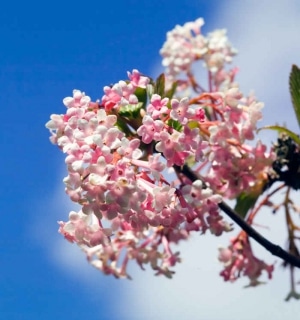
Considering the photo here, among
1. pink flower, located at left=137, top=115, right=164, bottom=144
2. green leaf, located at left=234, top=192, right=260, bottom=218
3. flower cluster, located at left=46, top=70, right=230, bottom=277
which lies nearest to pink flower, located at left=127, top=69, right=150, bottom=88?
flower cluster, located at left=46, top=70, right=230, bottom=277

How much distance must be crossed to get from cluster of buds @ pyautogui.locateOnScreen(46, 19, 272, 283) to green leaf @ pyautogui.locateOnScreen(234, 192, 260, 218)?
180mm

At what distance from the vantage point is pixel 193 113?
2.19m

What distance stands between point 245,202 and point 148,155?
0.93m

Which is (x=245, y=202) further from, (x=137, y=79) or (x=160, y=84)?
(x=137, y=79)

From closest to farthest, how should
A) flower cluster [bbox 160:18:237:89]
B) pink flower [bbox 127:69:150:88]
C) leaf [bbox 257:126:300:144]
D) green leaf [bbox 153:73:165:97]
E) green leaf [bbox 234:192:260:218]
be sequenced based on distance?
pink flower [bbox 127:69:150:88] < green leaf [bbox 153:73:165:97] < leaf [bbox 257:126:300:144] < green leaf [bbox 234:192:260:218] < flower cluster [bbox 160:18:237:89]

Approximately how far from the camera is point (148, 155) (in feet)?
8.21

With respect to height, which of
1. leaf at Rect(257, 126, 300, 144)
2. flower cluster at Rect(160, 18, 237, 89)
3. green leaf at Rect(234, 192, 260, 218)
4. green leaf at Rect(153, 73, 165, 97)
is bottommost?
green leaf at Rect(234, 192, 260, 218)

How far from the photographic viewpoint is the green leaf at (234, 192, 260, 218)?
3.23m

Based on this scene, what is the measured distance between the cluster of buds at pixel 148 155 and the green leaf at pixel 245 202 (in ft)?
0.59

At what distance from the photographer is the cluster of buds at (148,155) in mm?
1963

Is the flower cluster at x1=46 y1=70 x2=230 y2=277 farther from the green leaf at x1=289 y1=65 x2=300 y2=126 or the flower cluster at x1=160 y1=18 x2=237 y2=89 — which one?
the flower cluster at x1=160 y1=18 x2=237 y2=89

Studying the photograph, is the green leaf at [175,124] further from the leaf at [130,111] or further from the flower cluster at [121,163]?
the leaf at [130,111]

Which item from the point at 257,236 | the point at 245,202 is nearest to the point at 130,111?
the point at 257,236

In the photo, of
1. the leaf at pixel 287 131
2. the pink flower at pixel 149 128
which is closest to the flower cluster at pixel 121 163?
the pink flower at pixel 149 128
